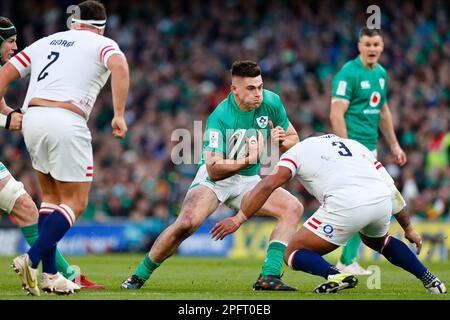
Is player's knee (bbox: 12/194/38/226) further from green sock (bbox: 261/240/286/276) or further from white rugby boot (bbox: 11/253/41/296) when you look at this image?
green sock (bbox: 261/240/286/276)

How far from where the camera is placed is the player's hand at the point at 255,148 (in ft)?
28.9

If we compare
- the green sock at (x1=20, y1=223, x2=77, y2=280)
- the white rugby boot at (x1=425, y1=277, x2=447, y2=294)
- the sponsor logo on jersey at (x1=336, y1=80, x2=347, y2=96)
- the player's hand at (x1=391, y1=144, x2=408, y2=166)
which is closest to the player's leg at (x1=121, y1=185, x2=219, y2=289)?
the green sock at (x1=20, y1=223, x2=77, y2=280)

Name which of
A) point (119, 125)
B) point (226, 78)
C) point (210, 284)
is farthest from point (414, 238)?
point (226, 78)

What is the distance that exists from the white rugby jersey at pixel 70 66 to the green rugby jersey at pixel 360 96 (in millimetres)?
4556

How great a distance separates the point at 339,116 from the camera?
11.8m

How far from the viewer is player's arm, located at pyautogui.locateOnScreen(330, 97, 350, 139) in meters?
11.7

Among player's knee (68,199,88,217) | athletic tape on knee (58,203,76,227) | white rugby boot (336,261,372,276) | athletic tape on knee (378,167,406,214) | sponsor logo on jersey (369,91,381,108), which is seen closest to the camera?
athletic tape on knee (58,203,76,227)

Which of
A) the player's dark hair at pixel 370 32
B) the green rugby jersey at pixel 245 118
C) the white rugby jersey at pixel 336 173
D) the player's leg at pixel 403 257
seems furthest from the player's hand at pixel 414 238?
the player's dark hair at pixel 370 32

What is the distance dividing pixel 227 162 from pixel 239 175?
53 centimetres

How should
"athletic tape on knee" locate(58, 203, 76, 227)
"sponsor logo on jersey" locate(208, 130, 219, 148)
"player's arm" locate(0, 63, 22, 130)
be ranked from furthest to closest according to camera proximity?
"sponsor logo on jersey" locate(208, 130, 219, 148), "player's arm" locate(0, 63, 22, 130), "athletic tape on knee" locate(58, 203, 76, 227)

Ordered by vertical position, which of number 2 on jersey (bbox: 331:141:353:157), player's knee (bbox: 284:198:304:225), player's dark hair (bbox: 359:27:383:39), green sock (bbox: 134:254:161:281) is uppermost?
player's dark hair (bbox: 359:27:383:39)

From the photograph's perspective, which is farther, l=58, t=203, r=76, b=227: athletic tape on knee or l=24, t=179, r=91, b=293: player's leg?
l=58, t=203, r=76, b=227: athletic tape on knee

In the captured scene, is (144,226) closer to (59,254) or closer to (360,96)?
(360,96)

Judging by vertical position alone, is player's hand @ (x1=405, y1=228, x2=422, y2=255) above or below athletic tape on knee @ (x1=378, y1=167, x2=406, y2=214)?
below
